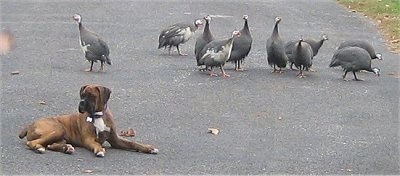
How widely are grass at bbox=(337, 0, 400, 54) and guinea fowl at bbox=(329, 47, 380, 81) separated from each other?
9.06 ft

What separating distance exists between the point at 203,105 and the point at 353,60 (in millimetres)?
2891

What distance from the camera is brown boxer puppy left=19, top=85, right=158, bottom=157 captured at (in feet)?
24.8

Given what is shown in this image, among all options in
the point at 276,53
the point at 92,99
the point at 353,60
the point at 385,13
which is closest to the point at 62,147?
the point at 92,99

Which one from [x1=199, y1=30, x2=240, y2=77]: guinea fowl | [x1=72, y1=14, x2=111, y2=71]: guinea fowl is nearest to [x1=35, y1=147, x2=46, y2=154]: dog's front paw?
[x1=72, y1=14, x2=111, y2=71]: guinea fowl

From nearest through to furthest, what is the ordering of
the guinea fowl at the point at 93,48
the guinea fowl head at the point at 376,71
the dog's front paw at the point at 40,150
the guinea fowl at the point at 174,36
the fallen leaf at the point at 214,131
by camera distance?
the dog's front paw at the point at 40,150
the fallen leaf at the point at 214,131
the guinea fowl at the point at 93,48
the guinea fowl head at the point at 376,71
the guinea fowl at the point at 174,36

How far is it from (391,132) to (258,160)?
193 cm

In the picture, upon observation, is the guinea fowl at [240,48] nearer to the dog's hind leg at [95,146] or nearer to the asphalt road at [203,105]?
the asphalt road at [203,105]

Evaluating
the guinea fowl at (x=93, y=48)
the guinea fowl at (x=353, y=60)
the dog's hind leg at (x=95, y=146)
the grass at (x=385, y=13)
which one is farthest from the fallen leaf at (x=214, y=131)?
the grass at (x=385, y=13)

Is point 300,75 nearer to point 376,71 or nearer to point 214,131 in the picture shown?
point 376,71

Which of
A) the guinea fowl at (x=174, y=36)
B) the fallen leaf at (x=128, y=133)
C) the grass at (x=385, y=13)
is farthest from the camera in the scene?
the grass at (x=385, y=13)

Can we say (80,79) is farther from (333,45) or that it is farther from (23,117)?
(333,45)

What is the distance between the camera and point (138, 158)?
757 centimetres

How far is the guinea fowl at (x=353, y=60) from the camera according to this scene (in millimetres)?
12047

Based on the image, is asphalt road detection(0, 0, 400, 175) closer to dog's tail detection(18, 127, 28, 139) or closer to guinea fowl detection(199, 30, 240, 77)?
dog's tail detection(18, 127, 28, 139)
